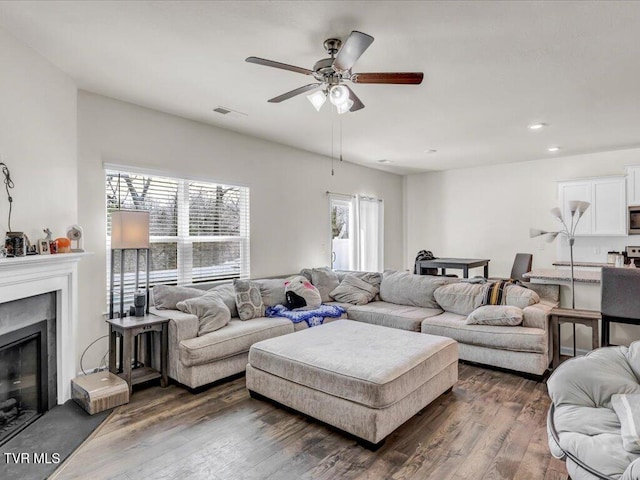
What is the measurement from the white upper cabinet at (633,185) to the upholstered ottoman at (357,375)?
4542 mm

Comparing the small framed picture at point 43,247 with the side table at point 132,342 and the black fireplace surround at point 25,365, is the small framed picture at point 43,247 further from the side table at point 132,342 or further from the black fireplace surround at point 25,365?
the side table at point 132,342

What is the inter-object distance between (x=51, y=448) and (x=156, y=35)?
270 cm

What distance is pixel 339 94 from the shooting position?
8.13 feet

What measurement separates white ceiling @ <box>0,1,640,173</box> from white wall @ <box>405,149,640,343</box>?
1782 mm

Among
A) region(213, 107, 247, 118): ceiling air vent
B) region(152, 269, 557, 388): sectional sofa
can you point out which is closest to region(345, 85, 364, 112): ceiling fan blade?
region(213, 107, 247, 118): ceiling air vent

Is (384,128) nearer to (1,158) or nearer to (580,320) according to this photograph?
(580,320)

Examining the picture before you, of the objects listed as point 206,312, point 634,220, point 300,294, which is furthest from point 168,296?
point 634,220

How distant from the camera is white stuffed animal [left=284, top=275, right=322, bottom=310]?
4.32 metres

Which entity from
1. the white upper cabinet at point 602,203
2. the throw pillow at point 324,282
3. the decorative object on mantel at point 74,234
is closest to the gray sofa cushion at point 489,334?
the throw pillow at point 324,282

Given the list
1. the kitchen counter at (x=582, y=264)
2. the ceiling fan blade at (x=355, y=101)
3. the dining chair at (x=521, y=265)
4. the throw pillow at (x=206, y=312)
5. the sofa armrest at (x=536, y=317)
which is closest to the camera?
the ceiling fan blade at (x=355, y=101)

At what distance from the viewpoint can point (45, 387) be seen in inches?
108

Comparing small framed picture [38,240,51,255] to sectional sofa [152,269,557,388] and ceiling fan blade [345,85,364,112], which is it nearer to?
sectional sofa [152,269,557,388]

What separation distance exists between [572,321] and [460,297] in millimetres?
1114

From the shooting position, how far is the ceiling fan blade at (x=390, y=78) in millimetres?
2352
